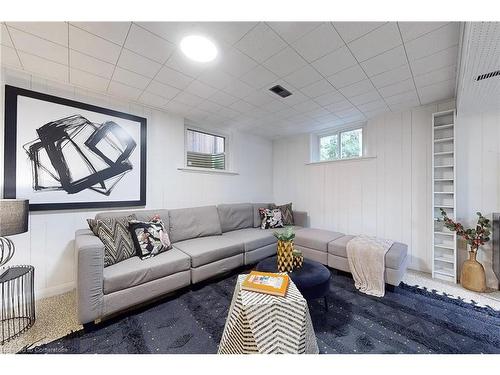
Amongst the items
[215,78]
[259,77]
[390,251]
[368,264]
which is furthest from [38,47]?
[390,251]

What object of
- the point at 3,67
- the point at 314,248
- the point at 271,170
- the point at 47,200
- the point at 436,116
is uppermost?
the point at 3,67

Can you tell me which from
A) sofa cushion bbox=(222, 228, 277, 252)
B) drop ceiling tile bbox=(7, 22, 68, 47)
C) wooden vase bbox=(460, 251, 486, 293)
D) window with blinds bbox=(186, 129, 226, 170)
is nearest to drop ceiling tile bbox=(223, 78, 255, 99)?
Answer: window with blinds bbox=(186, 129, 226, 170)

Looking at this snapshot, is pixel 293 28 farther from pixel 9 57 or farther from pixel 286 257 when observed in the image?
pixel 9 57

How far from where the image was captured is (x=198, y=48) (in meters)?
1.60

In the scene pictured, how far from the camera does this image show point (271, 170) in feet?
15.1

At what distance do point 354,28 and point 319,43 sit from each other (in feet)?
0.80

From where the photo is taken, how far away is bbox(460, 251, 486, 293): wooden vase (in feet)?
7.07

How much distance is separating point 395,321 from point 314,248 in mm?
1268

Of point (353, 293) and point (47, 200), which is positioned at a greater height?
point (47, 200)

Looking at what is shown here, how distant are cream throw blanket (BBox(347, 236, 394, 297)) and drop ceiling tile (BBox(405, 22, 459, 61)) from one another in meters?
1.93

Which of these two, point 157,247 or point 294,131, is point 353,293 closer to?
point 157,247

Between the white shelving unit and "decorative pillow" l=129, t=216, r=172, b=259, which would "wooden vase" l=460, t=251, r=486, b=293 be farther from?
"decorative pillow" l=129, t=216, r=172, b=259
